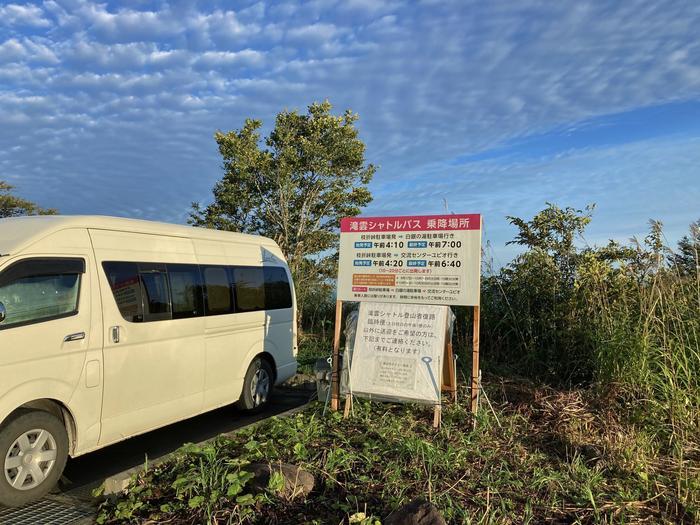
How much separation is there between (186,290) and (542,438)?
12.6ft

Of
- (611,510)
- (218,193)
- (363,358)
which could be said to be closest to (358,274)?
(363,358)

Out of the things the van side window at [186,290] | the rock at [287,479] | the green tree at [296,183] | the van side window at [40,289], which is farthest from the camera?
the green tree at [296,183]

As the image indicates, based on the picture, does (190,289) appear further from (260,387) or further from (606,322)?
(606,322)

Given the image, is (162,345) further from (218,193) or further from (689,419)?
(218,193)

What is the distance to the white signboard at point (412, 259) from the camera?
5250 millimetres

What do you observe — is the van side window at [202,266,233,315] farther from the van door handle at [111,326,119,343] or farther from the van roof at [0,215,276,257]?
the van door handle at [111,326,119,343]

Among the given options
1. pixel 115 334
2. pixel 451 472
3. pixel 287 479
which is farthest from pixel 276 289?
pixel 451 472

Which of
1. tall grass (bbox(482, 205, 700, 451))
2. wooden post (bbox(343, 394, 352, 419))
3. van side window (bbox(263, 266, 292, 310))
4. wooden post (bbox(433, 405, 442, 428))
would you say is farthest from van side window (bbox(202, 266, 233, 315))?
tall grass (bbox(482, 205, 700, 451))

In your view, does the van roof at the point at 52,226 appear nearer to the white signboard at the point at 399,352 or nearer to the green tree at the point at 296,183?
the white signboard at the point at 399,352

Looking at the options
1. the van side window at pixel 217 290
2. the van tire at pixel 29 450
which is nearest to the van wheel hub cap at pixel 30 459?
the van tire at pixel 29 450

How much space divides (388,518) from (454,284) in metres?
2.81

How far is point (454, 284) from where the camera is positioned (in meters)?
5.27

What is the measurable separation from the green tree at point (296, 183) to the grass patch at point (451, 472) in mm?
8624

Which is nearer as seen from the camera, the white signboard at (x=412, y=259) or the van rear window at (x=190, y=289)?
the van rear window at (x=190, y=289)
